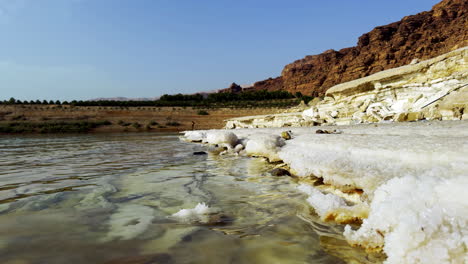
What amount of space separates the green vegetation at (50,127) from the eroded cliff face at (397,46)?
2320 inches

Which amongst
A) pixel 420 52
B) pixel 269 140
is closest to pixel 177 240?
pixel 269 140

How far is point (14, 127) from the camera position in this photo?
72.9 feet

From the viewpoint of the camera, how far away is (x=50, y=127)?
22.9 meters

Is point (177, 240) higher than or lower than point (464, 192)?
lower

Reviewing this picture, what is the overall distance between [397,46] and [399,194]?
271ft

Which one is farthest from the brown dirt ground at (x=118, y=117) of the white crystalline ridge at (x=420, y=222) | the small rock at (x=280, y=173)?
the white crystalline ridge at (x=420, y=222)

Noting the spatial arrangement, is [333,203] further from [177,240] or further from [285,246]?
[177,240]

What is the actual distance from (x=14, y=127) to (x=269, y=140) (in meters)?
26.9

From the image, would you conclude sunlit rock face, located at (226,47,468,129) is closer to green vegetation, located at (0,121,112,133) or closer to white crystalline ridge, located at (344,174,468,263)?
white crystalline ridge, located at (344,174,468,263)

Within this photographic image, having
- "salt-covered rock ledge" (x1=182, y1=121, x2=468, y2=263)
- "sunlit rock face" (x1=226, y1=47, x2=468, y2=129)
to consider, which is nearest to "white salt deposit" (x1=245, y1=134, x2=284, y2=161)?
"salt-covered rock ledge" (x1=182, y1=121, x2=468, y2=263)

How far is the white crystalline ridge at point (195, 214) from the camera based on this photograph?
1642 millimetres

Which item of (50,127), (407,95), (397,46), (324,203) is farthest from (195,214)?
(397,46)

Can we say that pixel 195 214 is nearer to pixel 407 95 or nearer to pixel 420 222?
pixel 420 222

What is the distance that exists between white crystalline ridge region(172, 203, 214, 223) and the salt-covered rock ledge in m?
0.77
